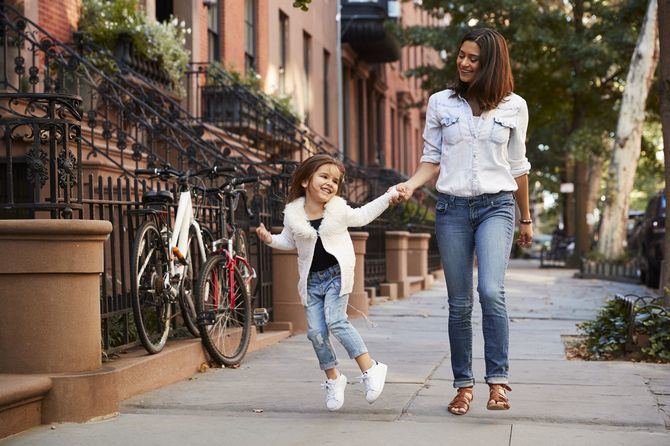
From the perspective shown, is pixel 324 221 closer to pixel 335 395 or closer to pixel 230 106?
pixel 335 395

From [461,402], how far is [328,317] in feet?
2.69

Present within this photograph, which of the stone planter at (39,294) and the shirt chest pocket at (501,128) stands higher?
the shirt chest pocket at (501,128)

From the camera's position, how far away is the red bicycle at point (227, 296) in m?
7.43

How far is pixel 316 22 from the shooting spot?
2561 cm

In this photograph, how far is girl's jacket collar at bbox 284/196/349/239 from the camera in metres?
5.90

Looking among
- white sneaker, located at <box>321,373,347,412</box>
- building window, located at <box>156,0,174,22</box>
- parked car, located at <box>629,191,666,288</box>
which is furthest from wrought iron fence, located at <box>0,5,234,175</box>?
→ parked car, located at <box>629,191,666,288</box>

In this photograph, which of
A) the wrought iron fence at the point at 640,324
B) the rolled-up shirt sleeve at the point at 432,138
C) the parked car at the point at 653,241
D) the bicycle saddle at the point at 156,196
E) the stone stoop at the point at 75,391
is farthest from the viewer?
the parked car at the point at 653,241

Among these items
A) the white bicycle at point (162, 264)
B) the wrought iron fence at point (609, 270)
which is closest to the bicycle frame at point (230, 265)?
the white bicycle at point (162, 264)

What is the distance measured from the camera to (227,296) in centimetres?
782

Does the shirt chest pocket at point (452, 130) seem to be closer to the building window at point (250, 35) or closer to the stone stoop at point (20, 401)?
the stone stoop at point (20, 401)

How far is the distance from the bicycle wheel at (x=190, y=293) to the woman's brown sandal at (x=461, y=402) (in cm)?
217

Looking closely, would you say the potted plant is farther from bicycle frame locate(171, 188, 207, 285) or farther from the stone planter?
the stone planter

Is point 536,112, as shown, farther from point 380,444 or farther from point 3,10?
point 380,444

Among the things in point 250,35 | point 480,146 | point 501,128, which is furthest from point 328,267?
point 250,35
